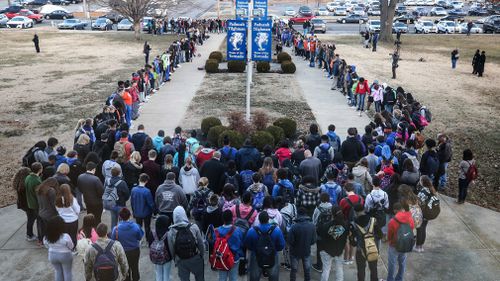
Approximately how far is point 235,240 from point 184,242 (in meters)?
0.76

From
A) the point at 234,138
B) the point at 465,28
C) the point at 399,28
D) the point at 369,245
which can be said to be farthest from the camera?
the point at 465,28

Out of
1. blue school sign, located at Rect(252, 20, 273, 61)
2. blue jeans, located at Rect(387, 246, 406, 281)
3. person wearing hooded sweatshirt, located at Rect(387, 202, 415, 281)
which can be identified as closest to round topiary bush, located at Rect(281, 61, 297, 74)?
blue school sign, located at Rect(252, 20, 273, 61)

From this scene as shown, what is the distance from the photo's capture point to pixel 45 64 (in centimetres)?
2852

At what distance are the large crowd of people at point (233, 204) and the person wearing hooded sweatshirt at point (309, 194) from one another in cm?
2

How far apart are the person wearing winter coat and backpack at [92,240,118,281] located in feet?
9.01

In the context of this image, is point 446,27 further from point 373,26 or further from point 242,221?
point 242,221

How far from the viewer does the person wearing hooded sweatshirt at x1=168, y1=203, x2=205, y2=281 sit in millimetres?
6613

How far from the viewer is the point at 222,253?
6.81m

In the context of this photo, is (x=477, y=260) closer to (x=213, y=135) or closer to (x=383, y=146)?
(x=383, y=146)

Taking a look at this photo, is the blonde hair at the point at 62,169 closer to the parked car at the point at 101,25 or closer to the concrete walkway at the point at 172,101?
the concrete walkway at the point at 172,101

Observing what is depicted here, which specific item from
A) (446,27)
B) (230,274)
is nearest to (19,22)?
(446,27)

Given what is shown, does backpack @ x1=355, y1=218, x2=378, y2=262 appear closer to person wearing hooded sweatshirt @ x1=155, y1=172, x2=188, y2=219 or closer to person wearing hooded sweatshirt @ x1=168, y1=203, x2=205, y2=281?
person wearing hooded sweatshirt @ x1=168, y1=203, x2=205, y2=281

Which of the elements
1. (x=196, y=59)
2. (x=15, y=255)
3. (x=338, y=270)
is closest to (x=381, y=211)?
(x=338, y=270)

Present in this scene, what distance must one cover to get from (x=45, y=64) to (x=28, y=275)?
23251 mm
